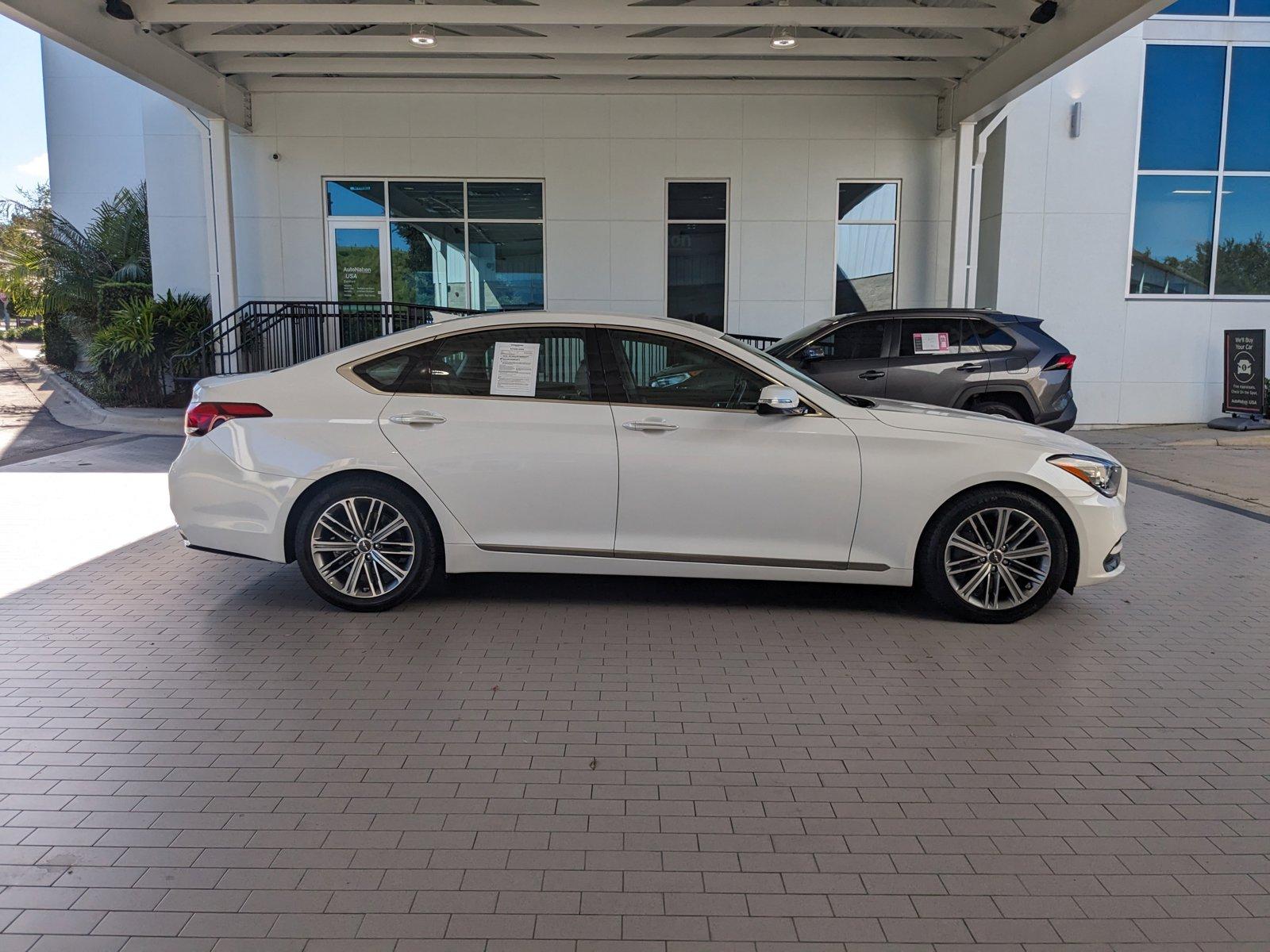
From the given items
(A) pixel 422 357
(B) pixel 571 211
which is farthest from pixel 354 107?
(A) pixel 422 357

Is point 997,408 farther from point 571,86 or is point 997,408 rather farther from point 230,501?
point 571,86

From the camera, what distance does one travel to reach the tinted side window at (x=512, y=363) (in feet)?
18.5

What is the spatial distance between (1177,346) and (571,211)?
1032cm

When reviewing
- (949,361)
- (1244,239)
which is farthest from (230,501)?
(1244,239)

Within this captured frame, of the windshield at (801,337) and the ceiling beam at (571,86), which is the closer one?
the windshield at (801,337)

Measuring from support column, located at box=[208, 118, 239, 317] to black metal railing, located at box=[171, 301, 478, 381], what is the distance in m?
0.37

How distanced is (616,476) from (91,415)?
528 inches

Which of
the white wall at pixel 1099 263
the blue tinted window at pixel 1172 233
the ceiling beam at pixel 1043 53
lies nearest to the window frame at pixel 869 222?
the ceiling beam at pixel 1043 53

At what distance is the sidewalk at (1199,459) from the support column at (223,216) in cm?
1328

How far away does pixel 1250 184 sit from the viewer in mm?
15719

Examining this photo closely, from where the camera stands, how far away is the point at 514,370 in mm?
5668

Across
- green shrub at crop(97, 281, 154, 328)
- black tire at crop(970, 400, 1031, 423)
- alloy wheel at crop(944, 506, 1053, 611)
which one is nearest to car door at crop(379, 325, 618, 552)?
alloy wheel at crop(944, 506, 1053, 611)

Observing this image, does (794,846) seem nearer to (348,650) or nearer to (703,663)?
(703,663)

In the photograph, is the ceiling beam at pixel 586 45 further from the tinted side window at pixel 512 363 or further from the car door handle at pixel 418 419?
the car door handle at pixel 418 419
